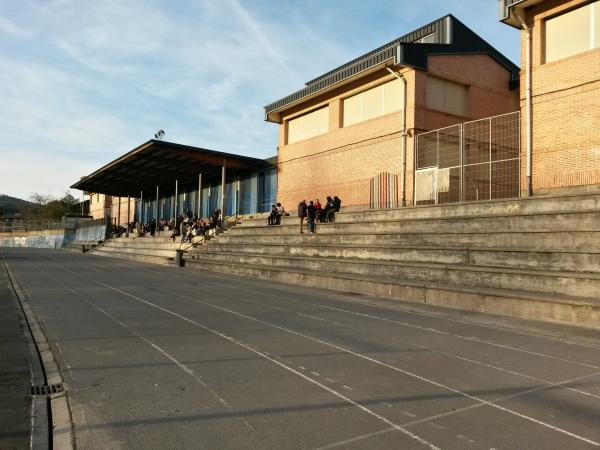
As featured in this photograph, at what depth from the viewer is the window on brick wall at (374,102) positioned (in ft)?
75.0

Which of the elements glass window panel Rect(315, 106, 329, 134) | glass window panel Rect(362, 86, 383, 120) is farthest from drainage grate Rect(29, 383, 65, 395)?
glass window panel Rect(315, 106, 329, 134)

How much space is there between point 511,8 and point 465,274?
33.0ft

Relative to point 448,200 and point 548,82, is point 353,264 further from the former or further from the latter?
point 548,82

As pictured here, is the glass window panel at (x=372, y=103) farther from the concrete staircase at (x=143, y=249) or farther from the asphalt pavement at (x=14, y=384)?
the asphalt pavement at (x=14, y=384)

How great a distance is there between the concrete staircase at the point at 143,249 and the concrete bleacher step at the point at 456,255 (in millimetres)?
10339

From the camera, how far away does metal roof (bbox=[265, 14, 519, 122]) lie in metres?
21.6

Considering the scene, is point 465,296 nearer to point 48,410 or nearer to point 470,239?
point 470,239

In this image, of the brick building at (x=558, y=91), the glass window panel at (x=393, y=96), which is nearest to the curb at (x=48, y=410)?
the brick building at (x=558, y=91)

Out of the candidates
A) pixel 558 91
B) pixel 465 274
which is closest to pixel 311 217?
pixel 465 274

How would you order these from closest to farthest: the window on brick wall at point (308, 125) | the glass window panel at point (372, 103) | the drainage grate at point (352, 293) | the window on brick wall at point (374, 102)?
the drainage grate at point (352, 293) < the window on brick wall at point (374, 102) < the glass window panel at point (372, 103) < the window on brick wall at point (308, 125)

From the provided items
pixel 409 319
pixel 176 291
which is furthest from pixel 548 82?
pixel 176 291

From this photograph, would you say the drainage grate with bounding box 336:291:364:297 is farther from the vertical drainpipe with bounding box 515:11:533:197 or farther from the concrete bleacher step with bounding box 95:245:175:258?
the concrete bleacher step with bounding box 95:245:175:258

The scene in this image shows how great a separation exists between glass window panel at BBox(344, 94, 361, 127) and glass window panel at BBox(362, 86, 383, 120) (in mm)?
422

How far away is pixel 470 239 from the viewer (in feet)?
45.6
